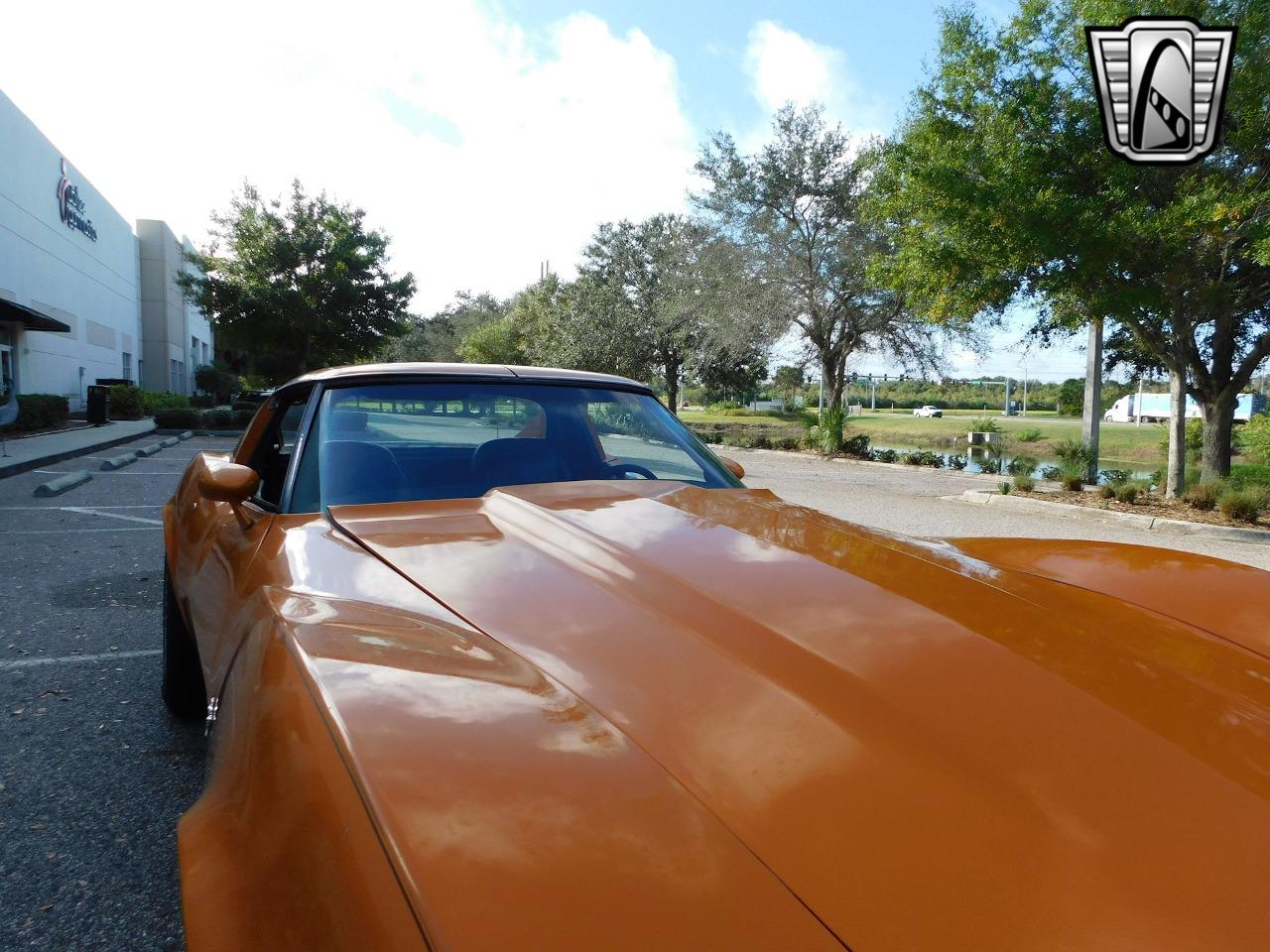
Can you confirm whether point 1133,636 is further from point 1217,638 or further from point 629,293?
point 629,293

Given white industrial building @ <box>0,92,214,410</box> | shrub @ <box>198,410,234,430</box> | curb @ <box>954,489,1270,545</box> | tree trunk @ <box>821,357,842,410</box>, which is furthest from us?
shrub @ <box>198,410,234,430</box>

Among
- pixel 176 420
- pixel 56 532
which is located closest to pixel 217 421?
pixel 176 420

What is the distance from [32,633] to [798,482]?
11.7 m

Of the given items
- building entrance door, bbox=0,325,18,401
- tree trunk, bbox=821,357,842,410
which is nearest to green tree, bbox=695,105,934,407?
tree trunk, bbox=821,357,842,410

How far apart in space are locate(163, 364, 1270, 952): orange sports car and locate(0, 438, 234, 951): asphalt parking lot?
0.90 meters

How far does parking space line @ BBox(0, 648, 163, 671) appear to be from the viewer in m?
4.06

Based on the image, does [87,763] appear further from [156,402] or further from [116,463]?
[156,402]

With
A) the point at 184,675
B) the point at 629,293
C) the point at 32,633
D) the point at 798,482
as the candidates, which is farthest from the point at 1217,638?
the point at 629,293

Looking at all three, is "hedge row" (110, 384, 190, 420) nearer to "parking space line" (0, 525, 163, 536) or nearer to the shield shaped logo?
"parking space line" (0, 525, 163, 536)

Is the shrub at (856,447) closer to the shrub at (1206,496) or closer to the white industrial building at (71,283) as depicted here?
the shrub at (1206,496)

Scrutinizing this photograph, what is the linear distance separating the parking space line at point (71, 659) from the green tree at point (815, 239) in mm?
18741

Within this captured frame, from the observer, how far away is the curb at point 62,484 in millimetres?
10266

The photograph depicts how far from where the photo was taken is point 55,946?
203cm

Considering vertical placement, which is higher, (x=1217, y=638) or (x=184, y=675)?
(x=1217, y=638)
